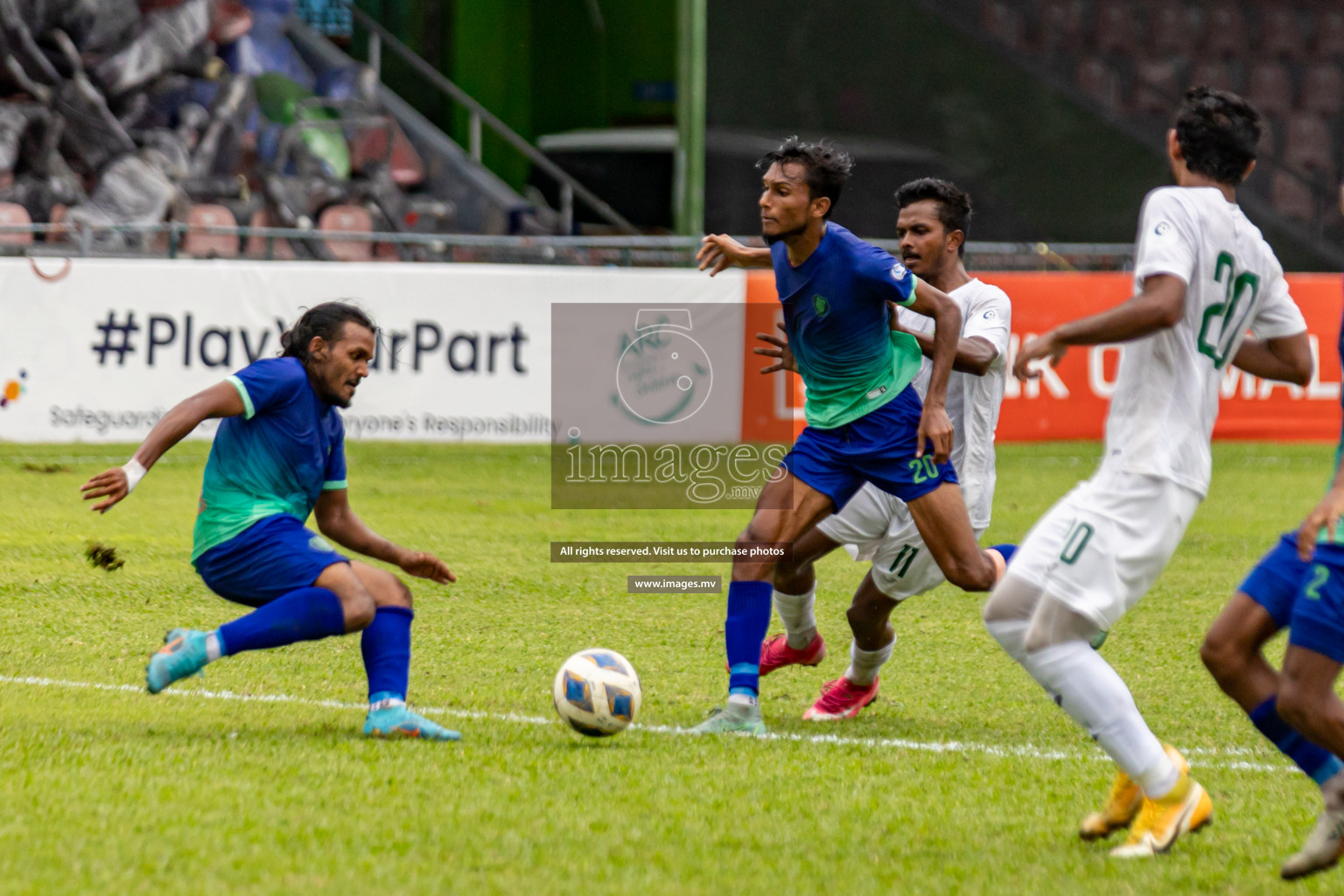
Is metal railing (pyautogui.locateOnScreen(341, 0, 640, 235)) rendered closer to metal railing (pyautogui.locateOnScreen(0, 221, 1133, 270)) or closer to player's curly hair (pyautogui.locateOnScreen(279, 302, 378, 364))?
metal railing (pyautogui.locateOnScreen(0, 221, 1133, 270))

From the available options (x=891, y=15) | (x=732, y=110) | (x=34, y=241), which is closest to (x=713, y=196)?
(x=732, y=110)

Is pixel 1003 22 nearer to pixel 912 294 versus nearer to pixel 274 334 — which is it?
pixel 274 334

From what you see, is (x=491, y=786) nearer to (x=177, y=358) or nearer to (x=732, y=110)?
(x=177, y=358)

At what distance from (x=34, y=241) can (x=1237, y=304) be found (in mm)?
13555

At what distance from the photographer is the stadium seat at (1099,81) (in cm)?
2864

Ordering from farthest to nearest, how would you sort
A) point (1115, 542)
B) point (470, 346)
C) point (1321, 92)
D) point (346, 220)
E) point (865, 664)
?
point (1321, 92)
point (346, 220)
point (470, 346)
point (865, 664)
point (1115, 542)

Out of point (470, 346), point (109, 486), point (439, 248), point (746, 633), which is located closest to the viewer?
point (109, 486)

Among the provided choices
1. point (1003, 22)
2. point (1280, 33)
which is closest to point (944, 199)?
point (1003, 22)

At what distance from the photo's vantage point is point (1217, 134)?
4137mm

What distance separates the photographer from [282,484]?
544cm

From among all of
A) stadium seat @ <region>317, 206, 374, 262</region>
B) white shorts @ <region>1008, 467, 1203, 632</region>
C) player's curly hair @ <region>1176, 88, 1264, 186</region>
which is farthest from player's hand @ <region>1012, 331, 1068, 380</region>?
stadium seat @ <region>317, 206, 374, 262</region>

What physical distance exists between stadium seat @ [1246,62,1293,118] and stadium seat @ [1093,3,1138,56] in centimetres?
222

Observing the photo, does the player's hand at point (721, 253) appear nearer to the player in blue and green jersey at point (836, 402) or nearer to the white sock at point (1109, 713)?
the player in blue and green jersey at point (836, 402)

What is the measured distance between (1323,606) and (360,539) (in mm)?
3091
